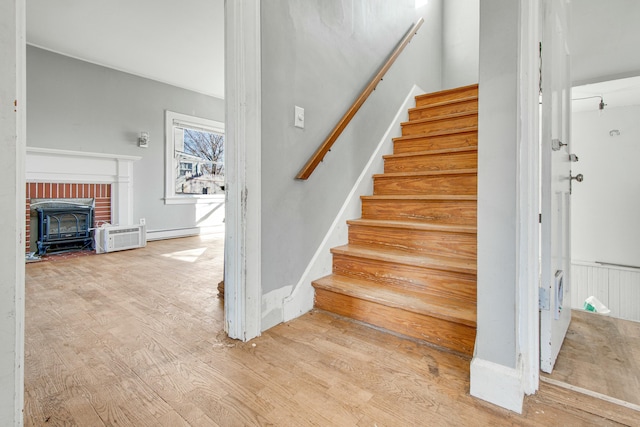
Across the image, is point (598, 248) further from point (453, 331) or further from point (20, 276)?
point (20, 276)

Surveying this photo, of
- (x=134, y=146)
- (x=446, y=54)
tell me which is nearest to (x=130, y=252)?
(x=134, y=146)

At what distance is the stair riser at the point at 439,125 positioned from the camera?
2.38 metres

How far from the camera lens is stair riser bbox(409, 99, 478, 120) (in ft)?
8.31

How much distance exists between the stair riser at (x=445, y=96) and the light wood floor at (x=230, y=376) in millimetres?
2318

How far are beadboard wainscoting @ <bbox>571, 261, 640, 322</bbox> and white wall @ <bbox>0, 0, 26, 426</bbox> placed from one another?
15.2 feet

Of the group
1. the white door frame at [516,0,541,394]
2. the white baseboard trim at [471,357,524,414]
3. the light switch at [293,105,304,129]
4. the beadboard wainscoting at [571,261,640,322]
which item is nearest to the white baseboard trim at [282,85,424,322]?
the light switch at [293,105,304,129]

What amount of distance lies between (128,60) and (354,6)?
133 inches

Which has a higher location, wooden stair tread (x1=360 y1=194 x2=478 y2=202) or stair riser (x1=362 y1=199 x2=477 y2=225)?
wooden stair tread (x1=360 y1=194 x2=478 y2=202)

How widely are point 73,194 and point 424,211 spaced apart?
4.31 metres

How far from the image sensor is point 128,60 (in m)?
4.00

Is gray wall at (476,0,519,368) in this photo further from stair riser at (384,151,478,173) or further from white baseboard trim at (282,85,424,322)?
stair riser at (384,151,478,173)

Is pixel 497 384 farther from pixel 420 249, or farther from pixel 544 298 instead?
pixel 420 249

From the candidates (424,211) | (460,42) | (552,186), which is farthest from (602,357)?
(460,42)

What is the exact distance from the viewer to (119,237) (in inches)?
153
